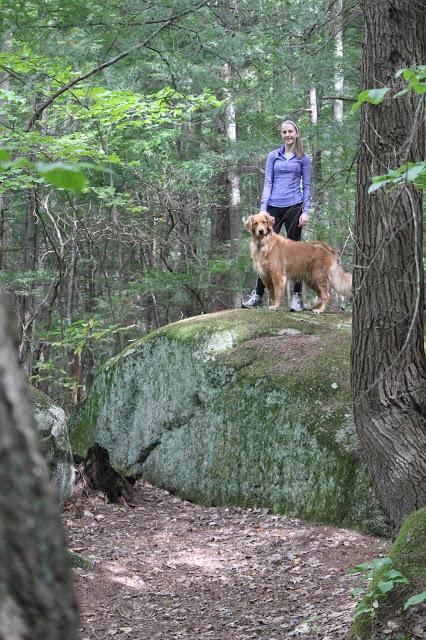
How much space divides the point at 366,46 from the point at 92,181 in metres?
9.29

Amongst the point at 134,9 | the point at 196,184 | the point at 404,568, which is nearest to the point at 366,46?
the point at 134,9

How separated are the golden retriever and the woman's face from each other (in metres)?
0.92

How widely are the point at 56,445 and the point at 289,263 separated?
12.2 ft

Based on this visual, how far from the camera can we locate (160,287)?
12039mm

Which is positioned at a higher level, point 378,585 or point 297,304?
point 297,304

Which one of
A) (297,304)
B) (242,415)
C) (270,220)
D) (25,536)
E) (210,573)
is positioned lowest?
(210,573)

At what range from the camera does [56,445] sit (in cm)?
704

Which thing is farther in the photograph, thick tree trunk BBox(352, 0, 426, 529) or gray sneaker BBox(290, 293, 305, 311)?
gray sneaker BBox(290, 293, 305, 311)

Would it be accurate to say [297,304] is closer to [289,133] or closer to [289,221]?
[289,221]

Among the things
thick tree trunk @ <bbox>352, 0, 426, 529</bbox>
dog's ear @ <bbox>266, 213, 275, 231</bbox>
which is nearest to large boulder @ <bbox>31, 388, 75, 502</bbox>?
thick tree trunk @ <bbox>352, 0, 426, 529</bbox>

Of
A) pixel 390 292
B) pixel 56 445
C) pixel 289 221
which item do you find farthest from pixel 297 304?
pixel 390 292

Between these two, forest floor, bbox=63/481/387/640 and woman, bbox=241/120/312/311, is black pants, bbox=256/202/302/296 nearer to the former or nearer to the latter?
woman, bbox=241/120/312/311

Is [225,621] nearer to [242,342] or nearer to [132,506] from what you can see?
[132,506]

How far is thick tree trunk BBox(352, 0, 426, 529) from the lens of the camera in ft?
16.8
